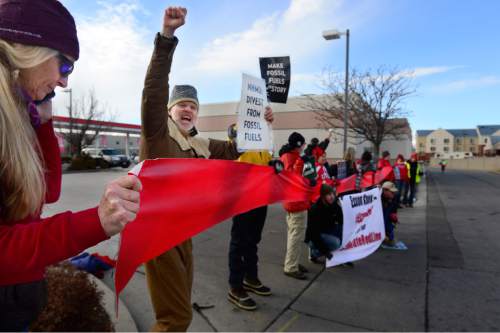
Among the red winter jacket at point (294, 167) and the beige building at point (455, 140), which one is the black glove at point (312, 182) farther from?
the beige building at point (455, 140)

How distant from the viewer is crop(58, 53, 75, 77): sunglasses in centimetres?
113

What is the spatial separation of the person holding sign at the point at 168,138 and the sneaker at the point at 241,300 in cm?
141

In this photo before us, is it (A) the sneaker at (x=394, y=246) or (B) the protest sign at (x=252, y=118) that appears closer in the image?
(B) the protest sign at (x=252, y=118)

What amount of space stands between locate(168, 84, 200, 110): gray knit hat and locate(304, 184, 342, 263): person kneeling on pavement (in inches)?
106

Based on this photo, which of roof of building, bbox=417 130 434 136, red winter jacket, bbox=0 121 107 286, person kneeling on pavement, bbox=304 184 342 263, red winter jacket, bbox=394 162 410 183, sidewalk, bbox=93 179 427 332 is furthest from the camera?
roof of building, bbox=417 130 434 136

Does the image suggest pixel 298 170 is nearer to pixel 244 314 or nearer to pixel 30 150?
pixel 244 314

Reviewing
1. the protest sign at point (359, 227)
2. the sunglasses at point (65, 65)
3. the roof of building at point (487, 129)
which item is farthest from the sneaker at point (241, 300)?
the roof of building at point (487, 129)

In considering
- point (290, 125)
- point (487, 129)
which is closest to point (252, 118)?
point (290, 125)

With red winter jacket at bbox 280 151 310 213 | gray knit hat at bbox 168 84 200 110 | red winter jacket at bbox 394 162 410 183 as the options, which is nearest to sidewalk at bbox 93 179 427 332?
red winter jacket at bbox 280 151 310 213

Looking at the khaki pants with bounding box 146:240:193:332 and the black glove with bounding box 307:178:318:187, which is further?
the black glove with bounding box 307:178:318:187

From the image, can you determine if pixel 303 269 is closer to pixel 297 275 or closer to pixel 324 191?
pixel 297 275

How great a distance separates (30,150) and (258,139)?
8.00 feet

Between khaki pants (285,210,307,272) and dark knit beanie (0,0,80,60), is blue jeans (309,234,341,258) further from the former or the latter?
dark knit beanie (0,0,80,60)

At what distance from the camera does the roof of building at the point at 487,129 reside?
114250 mm
